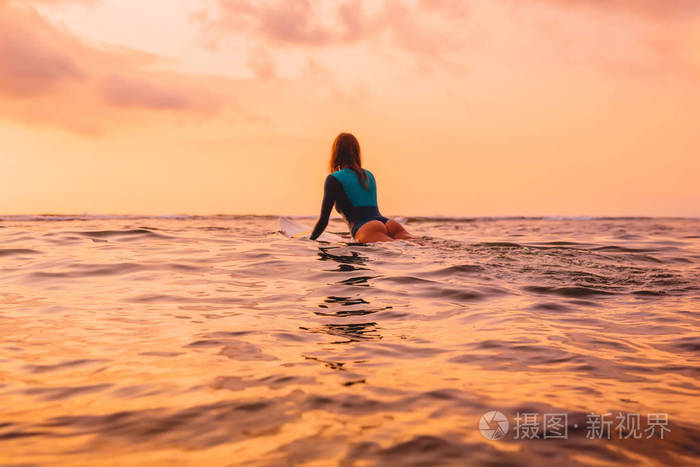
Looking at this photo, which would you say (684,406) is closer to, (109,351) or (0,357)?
(109,351)

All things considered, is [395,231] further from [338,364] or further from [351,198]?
[338,364]

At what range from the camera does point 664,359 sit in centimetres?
305

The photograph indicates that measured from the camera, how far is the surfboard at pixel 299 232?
9.26 metres

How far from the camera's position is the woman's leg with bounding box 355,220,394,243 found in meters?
8.32

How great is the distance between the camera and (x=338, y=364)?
2.83 meters

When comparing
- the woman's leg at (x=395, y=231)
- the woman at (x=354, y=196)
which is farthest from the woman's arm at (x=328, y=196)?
the woman's leg at (x=395, y=231)

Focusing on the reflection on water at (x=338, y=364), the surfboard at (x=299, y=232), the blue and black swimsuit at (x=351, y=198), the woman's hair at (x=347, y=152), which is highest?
the woman's hair at (x=347, y=152)

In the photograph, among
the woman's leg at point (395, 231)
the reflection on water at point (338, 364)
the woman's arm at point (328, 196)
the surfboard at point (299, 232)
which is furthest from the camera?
the surfboard at point (299, 232)

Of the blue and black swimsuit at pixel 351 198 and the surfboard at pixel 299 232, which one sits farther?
the surfboard at pixel 299 232

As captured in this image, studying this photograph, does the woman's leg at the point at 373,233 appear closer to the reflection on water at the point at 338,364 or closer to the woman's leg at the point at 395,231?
the woman's leg at the point at 395,231

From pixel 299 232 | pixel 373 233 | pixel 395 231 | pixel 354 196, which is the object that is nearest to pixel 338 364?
pixel 373 233

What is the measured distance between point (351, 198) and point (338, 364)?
5.68 meters

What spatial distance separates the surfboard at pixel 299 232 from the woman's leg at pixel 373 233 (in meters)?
0.51

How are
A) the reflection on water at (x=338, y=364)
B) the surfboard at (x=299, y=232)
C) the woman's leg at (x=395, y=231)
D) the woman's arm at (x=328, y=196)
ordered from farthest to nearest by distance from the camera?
the surfboard at (x=299, y=232) → the woman's leg at (x=395, y=231) → the woman's arm at (x=328, y=196) → the reflection on water at (x=338, y=364)
